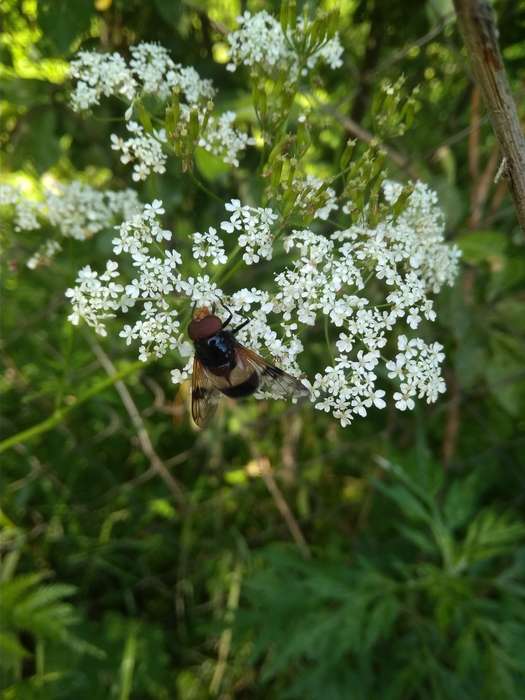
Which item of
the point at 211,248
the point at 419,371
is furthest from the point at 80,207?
the point at 419,371

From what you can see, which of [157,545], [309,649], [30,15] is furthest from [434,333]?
[30,15]

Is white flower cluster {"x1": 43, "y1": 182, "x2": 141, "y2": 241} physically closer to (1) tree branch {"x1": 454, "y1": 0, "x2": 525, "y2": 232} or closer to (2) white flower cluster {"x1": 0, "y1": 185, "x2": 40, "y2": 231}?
(2) white flower cluster {"x1": 0, "y1": 185, "x2": 40, "y2": 231}

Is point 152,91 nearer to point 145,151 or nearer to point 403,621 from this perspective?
point 145,151

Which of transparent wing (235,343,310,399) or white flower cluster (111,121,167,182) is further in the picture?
white flower cluster (111,121,167,182)

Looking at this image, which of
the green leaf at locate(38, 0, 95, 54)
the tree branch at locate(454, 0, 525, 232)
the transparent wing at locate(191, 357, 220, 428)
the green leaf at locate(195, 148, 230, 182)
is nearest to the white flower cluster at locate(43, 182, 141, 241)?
the green leaf at locate(195, 148, 230, 182)

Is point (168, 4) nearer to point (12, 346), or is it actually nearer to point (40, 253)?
point (40, 253)
